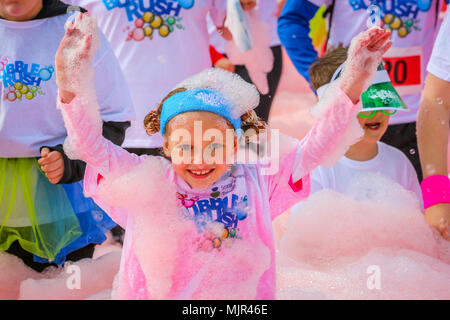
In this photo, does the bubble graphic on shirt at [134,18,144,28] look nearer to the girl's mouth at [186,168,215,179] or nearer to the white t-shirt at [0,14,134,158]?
the white t-shirt at [0,14,134,158]

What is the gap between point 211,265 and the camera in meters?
1.26

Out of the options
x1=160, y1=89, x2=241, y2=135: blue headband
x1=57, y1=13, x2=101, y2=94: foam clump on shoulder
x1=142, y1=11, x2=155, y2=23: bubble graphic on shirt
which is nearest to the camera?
x1=57, y1=13, x2=101, y2=94: foam clump on shoulder

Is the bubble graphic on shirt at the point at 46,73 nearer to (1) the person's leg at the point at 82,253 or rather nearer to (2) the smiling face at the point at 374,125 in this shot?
(1) the person's leg at the point at 82,253

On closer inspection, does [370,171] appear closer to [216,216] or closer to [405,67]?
[405,67]

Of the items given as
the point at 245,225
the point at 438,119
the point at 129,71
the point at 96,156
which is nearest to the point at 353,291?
the point at 245,225

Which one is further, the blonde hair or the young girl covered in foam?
the blonde hair

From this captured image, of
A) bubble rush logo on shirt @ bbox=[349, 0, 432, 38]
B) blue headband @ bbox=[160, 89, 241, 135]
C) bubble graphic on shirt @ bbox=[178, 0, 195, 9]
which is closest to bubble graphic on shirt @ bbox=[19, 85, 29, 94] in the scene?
blue headband @ bbox=[160, 89, 241, 135]

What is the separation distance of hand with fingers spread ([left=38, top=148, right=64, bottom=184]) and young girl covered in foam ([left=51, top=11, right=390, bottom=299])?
127 mm

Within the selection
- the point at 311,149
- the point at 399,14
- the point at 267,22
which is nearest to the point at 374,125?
the point at 399,14

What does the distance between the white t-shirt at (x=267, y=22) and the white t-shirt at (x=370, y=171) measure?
2.57 ft

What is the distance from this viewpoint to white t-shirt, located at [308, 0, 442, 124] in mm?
2059

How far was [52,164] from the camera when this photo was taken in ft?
4.58
